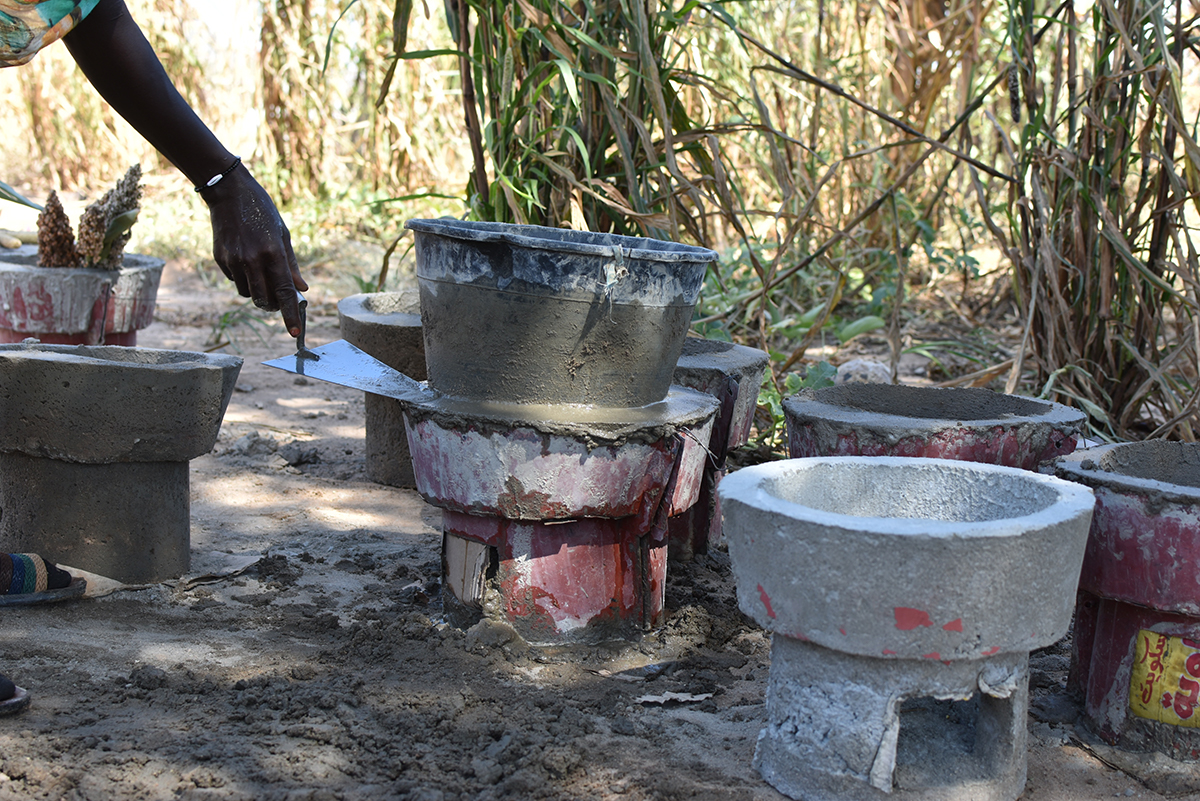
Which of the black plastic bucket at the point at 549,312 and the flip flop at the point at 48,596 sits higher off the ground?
the black plastic bucket at the point at 549,312

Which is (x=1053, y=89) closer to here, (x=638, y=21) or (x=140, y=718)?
(x=638, y=21)

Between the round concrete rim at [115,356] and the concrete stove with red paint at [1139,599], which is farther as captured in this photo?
the round concrete rim at [115,356]

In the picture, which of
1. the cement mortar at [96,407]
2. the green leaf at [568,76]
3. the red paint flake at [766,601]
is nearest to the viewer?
the red paint flake at [766,601]

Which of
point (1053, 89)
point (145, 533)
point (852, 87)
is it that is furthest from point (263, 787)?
point (852, 87)

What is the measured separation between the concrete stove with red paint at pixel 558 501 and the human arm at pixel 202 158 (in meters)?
0.41

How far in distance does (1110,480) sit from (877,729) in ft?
2.04

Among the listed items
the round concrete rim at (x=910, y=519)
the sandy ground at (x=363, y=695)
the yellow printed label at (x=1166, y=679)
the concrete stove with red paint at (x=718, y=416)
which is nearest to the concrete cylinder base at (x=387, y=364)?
the sandy ground at (x=363, y=695)

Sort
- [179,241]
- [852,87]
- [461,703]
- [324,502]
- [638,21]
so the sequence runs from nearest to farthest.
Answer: [461,703] < [638,21] < [324,502] < [852,87] < [179,241]

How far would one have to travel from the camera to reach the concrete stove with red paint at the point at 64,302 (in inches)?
160

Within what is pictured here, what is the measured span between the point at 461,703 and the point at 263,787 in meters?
0.42

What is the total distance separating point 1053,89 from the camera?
324cm

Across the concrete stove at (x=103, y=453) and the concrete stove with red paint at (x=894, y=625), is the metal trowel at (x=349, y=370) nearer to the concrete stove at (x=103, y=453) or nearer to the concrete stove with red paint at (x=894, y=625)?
the concrete stove at (x=103, y=453)

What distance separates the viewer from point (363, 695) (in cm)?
193

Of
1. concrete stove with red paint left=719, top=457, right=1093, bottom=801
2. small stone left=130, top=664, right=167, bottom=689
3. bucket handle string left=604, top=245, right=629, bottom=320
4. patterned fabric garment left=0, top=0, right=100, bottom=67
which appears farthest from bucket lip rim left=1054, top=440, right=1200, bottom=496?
patterned fabric garment left=0, top=0, right=100, bottom=67
